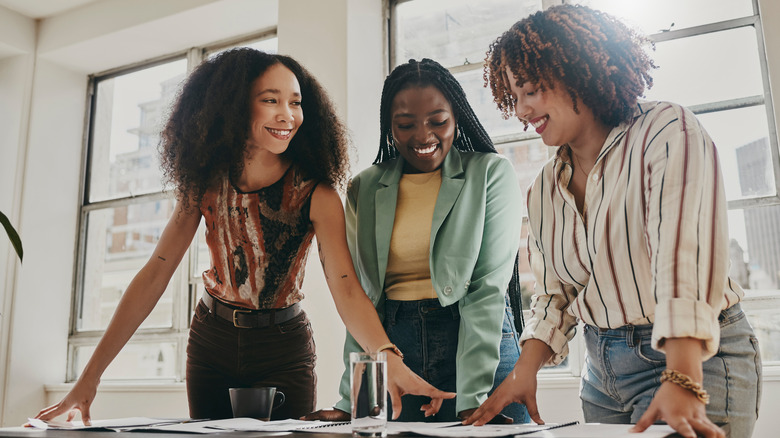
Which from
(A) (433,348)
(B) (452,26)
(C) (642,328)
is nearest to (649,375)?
(C) (642,328)

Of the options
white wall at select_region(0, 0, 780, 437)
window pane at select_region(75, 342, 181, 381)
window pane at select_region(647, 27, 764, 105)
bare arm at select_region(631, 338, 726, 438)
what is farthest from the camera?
window pane at select_region(75, 342, 181, 381)

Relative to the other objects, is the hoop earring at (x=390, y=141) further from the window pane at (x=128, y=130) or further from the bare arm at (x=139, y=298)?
the window pane at (x=128, y=130)

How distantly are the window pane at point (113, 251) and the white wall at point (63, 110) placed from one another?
108 mm

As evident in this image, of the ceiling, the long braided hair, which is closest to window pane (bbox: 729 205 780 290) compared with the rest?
the long braided hair

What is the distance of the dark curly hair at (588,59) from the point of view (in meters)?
1.14

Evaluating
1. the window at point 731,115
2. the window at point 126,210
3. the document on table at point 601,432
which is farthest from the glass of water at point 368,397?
the window at point 126,210

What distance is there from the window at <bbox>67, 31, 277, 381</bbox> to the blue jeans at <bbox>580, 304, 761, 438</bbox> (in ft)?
8.56

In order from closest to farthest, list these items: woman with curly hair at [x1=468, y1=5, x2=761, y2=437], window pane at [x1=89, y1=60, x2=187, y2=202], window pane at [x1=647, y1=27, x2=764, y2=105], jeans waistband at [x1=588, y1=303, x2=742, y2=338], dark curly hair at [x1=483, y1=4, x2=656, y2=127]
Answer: woman with curly hair at [x1=468, y1=5, x2=761, y2=437] < jeans waistband at [x1=588, y1=303, x2=742, y2=338] < dark curly hair at [x1=483, y1=4, x2=656, y2=127] < window pane at [x1=647, y1=27, x2=764, y2=105] < window pane at [x1=89, y1=60, x2=187, y2=202]

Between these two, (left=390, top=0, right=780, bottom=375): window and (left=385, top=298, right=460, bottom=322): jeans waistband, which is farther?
(left=390, top=0, right=780, bottom=375): window

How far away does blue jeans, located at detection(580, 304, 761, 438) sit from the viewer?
3.22 ft

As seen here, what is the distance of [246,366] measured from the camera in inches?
60.7

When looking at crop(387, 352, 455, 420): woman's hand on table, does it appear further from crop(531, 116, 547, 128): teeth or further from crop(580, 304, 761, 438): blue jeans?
crop(531, 116, 547, 128): teeth

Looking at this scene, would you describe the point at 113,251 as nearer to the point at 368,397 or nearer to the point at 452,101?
the point at 452,101

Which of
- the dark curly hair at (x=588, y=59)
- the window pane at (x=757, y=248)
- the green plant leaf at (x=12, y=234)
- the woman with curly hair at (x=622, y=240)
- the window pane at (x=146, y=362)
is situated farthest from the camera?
the window pane at (x=146, y=362)
